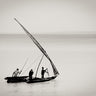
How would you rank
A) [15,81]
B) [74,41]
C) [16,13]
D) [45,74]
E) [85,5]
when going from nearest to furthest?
[15,81] → [45,74] → [16,13] → [85,5] → [74,41]

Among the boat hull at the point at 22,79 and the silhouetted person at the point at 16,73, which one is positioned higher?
the silhouetted person at the point at 16,73

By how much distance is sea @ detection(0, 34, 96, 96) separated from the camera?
6.96 feet

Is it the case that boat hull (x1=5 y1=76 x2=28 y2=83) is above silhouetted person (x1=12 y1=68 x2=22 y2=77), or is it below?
below

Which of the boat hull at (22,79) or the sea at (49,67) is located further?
the boat hull at (22,79)

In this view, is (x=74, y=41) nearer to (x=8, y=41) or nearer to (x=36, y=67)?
(x=8, y=41)

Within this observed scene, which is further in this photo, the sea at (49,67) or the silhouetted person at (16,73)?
the silhouetted person at (16,73)

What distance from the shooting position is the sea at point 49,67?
212cm

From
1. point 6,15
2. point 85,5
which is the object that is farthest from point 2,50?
point 85,5

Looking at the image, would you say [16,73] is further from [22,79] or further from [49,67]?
[49,67]

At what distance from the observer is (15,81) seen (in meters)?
2.27

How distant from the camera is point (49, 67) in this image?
247 cm

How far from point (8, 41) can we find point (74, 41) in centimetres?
74

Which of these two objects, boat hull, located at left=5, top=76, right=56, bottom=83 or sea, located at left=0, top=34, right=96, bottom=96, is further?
boat hull, located at left=5, top=76, right=56, bottom=83

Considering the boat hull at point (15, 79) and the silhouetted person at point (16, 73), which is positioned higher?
the silhouetted person at point (16, 73)
